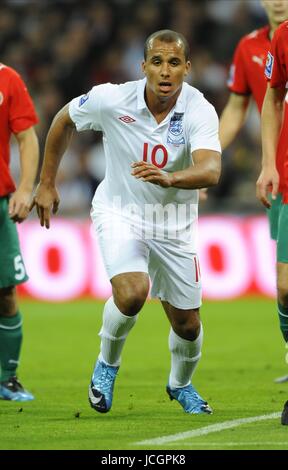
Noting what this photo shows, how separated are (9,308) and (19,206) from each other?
0.76m

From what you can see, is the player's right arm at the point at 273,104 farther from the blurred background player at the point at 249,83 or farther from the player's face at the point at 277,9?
the blurred background player at the point at 249,83

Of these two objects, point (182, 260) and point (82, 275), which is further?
point (82, 275)

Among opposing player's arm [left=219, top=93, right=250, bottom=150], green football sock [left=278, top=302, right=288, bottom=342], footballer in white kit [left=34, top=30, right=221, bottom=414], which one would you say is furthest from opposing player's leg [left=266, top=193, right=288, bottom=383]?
green football sock [left=278, top=302, right=288, bottom=342]

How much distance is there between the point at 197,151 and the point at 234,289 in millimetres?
8477

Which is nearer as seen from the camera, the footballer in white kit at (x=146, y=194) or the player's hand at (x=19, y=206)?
the footballer in white kit at (x=146, y=194)

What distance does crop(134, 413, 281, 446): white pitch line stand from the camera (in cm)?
589

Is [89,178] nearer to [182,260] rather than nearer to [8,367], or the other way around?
[8,367]

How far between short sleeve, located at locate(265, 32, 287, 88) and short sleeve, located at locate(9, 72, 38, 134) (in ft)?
6.18

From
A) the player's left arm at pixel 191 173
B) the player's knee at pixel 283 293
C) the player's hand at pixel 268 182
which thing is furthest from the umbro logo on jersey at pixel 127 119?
the player's knee at pixel 283 293

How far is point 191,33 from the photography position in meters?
17.7

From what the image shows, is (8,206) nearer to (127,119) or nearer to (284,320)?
(127,119)

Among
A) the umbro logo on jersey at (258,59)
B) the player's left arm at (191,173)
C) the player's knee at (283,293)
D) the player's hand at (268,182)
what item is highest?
the player's left arm at (191,173)

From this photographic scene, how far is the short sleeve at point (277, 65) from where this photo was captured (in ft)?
21.7

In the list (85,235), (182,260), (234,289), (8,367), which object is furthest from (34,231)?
(182,260)
